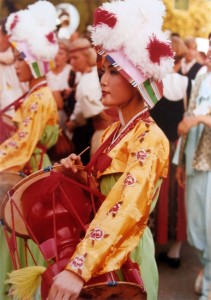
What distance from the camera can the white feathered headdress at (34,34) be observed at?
2875 mm

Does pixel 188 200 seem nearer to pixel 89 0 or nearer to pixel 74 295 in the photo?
pixel 89 0

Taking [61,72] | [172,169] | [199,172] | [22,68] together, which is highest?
[22,68]

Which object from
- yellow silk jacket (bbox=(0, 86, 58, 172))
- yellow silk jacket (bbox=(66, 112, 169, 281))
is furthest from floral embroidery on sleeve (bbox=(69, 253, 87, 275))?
yellow silk jacket (bbox=(0, 86, 58, 172))

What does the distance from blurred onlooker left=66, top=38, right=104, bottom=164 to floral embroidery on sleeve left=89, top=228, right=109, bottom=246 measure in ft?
6.36

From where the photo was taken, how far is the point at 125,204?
1.45 m

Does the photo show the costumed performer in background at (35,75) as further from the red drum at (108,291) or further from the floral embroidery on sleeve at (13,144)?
the red drum at (108,291)

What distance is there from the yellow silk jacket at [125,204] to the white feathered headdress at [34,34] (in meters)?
1.42

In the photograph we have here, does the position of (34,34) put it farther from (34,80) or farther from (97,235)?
(97,235)

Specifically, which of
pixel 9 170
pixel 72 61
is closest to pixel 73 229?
pixel 9 170

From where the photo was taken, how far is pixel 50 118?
292cm

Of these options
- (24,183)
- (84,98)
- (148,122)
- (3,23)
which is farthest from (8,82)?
(148,122)

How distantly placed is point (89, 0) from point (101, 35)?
1443 millimetres

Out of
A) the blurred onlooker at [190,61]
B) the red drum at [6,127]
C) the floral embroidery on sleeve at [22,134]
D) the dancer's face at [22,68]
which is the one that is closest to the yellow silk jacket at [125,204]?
the floral embroidery on sleeve at [22,134]

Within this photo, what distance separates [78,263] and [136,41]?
64 cm
